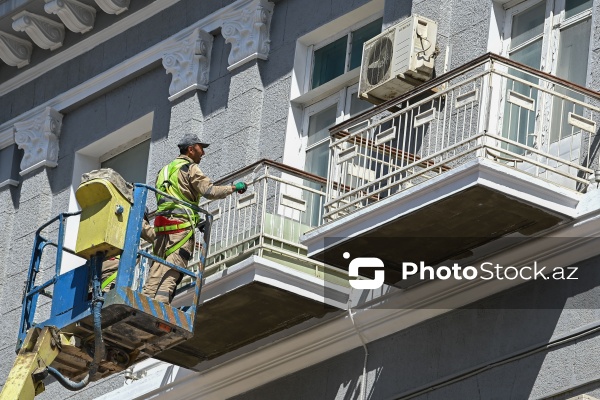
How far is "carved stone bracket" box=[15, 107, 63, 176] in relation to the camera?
2412cm

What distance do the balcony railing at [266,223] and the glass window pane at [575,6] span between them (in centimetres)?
277

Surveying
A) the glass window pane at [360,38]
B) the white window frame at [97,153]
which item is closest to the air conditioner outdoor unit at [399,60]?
the glass window pane at [360,38]

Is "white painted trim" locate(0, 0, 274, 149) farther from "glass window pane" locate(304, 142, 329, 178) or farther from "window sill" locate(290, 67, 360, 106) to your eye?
"glass window pane" locate(304, 142, 329, 178)

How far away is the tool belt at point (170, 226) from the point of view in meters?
18.5

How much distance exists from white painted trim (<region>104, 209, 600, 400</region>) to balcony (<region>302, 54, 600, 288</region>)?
0.18m

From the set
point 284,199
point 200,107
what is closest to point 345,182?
point 284,199

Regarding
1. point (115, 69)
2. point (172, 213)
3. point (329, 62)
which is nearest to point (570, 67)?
point (329, 62)

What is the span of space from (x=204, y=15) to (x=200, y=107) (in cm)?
114

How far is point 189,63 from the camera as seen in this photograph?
22547 millimetres

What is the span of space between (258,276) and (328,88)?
129 inches

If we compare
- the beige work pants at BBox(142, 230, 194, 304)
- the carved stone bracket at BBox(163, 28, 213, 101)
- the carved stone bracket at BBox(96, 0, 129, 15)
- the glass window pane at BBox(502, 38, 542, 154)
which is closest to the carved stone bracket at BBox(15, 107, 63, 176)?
the carved stone bracket at BBox(96, 0, 129, 15)

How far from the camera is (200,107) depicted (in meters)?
22.3

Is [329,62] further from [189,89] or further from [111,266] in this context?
[111,266]

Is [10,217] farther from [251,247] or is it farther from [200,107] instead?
[251,247]
